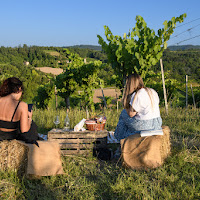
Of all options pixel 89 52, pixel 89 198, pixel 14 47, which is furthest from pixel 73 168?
pixel 89 52

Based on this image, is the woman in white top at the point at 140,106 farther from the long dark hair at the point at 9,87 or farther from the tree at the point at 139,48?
the tree at the point at 139,48

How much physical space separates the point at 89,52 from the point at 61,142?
67.6 meters

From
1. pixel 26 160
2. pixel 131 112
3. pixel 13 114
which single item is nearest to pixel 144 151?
pixel 131 112

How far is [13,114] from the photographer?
2871 millimetres

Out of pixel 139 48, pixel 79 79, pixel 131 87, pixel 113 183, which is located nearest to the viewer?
pixel 113 183

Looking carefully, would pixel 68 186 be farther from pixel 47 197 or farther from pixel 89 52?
pixel 89 52

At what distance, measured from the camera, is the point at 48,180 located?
271cm

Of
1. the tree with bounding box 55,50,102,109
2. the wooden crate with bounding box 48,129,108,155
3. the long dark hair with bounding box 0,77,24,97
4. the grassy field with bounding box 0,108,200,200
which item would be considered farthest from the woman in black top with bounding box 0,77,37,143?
the tree with bounding box 55,50,102,109

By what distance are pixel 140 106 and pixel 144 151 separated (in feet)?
1.97

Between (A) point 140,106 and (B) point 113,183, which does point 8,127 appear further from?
(A) point 140,106

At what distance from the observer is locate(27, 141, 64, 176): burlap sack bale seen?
9.07ft

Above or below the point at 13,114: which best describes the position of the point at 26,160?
below

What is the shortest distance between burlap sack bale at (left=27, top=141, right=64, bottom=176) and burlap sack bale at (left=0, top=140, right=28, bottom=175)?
0.09 m

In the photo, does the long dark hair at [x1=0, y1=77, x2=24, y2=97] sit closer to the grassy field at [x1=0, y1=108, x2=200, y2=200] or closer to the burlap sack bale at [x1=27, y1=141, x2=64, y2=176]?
the burlap sack bale at [x1=27, y1=141, x2=64, y2=176]
